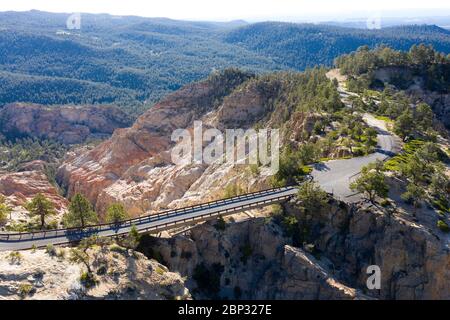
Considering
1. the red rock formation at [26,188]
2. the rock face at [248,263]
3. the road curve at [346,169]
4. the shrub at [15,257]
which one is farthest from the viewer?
the red rock formation at [26,188]

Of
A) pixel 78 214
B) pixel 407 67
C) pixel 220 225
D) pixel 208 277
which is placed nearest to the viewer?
pixel 208 277

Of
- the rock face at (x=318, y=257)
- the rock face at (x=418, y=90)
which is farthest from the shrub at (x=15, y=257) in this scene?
the rock face at (x=418, y=90)

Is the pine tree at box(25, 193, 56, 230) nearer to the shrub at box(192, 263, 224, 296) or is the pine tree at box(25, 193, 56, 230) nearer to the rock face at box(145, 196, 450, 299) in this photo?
the rock face at box(145, 196, 450, 299)

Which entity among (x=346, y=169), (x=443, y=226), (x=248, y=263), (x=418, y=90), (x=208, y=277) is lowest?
(x=208, y=277)

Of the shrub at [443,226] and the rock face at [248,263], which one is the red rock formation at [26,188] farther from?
the shrub at [443,226]

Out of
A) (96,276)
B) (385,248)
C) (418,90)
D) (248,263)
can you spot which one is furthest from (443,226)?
(418,90)

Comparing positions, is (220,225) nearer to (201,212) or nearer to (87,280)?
(201,212)
